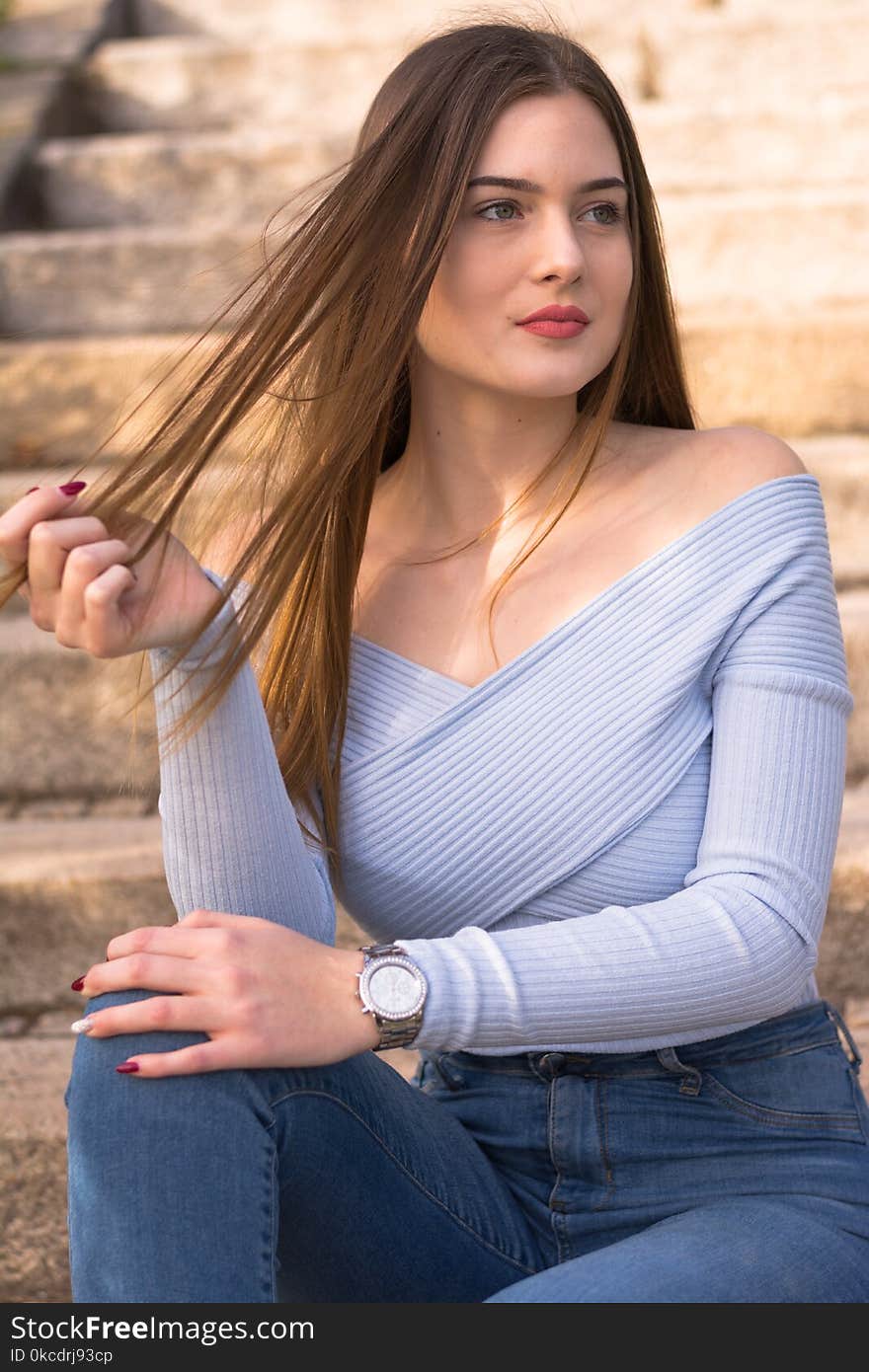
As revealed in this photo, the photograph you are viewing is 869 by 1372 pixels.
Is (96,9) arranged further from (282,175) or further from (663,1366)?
(663,1366)

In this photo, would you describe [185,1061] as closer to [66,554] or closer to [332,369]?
[66,554]

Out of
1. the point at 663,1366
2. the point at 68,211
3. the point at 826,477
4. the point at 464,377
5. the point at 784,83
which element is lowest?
the point at 663,1366

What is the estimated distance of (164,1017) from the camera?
1243 millimetres

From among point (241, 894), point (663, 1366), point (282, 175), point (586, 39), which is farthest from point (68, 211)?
point (663, 1366)

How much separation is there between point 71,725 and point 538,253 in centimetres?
126

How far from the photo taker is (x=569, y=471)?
1.67 m

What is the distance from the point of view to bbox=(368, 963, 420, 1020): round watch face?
4.16 ft

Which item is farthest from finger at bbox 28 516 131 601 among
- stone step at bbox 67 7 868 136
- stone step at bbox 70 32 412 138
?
stone step at bbox 70 32 412 138

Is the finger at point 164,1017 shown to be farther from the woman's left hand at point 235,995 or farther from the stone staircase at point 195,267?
the stone staircase at point 195,267

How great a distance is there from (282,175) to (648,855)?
8.06 ft

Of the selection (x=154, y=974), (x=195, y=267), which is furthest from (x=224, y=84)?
(x=154, y=974)

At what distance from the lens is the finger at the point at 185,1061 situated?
122 centimetres

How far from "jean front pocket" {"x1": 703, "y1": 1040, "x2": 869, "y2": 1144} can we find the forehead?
2.89ft

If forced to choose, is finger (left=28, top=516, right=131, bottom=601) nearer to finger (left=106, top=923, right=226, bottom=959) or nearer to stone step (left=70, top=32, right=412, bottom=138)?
finger (left=106, top=923, right=226, bottom=959)
